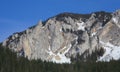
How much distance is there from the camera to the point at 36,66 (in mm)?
90375

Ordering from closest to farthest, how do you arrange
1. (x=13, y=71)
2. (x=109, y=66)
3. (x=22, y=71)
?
(x=13, y=71)
(x=22, y=71)
(x=109, y=66)

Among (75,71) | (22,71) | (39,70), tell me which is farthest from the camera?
(75,71)

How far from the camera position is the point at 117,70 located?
100188mm

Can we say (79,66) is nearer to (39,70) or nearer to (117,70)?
(117,70)

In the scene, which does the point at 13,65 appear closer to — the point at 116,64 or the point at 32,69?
the point at 32,69

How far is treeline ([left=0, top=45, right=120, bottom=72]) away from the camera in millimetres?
80350

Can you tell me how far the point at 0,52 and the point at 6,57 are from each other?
1893mm

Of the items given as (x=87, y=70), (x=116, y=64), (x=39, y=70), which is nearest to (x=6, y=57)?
(x=39, y=70)

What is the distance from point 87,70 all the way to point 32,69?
68.3 feet

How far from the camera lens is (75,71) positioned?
9725 centimetres

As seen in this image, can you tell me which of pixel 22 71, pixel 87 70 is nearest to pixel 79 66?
pixel 87 70

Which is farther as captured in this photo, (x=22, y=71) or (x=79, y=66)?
(x=79, y=66)

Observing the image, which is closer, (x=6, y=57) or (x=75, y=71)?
(x=6, y=57)

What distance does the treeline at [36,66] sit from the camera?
80350mm
